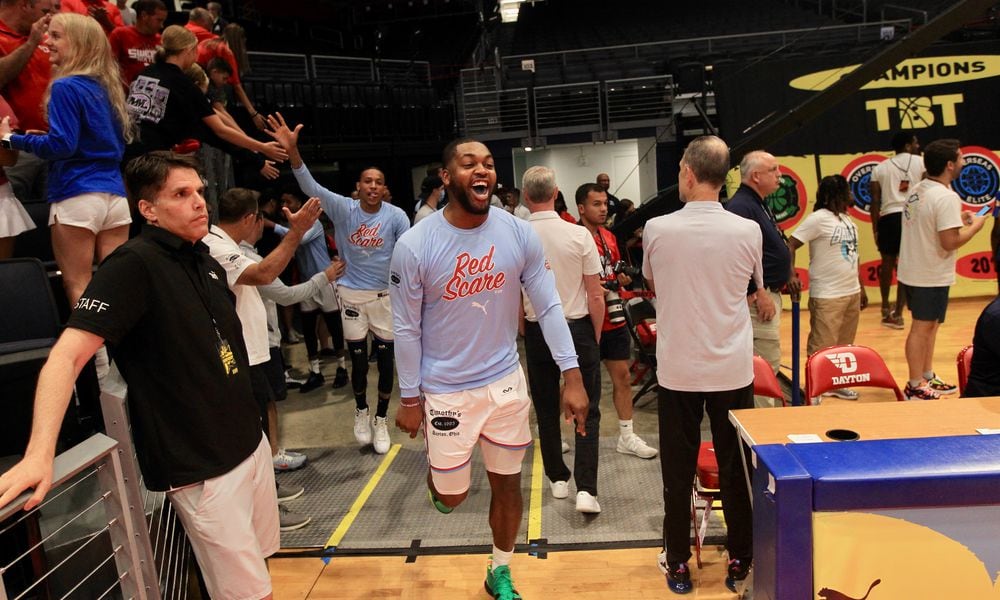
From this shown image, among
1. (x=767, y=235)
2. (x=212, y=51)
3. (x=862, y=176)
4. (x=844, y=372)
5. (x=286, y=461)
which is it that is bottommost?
(x=286, y=461)

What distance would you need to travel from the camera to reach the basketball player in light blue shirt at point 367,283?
5004 mm

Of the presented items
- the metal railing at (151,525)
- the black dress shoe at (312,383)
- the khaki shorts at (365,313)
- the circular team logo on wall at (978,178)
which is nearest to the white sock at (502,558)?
the metal railing at (151,525)

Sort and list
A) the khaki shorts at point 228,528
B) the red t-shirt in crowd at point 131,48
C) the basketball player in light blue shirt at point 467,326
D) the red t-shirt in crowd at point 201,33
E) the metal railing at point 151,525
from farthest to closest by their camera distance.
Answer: the red t-shirt in crowd at point 201,33, the red t-shirt in crowd at point 131,48, the basketball player in light blue shirt at point 467,326, the khaki shorts at point 228,528, the metal railing at point 151,525

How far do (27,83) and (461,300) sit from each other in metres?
2.87

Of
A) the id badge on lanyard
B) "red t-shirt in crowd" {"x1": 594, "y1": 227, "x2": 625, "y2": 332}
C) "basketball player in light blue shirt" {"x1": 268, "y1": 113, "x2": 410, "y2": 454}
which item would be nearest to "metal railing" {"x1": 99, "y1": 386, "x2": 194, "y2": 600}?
the id badge on lanyard

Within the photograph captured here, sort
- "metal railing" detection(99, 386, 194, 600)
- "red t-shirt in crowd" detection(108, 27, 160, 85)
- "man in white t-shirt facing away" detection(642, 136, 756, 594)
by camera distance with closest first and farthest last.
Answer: "metal railing" detection(99, 386, 194, 600)
"man in white t-shirt facing away" detection(642, 136, 756, 594)
"red t-shirt in crowd" detection(108, 27, 160, 85)

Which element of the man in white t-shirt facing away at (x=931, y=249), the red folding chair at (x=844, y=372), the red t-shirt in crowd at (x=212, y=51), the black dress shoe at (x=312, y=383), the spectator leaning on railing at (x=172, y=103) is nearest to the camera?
the red folding chair at (x=844, y=372)

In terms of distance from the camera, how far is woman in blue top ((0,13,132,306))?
3.12 m

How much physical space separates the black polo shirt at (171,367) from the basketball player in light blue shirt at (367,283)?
2.84 meters

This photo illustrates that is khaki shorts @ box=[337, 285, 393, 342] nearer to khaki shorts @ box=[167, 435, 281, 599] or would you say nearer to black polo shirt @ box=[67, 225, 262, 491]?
khaki shorts @ box=[167, 435, 281, 599]

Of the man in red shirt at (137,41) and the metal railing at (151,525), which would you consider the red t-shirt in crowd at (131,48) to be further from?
the metal railing at (151,525)

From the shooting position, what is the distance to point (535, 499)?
4074mm

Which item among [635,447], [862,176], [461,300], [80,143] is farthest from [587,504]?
[862,176]

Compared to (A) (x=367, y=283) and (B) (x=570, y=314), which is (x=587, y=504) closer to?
(B) (x=570, y=314)
